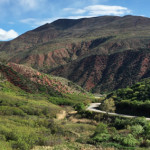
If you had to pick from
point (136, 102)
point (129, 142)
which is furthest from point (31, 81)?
point (129, 142)

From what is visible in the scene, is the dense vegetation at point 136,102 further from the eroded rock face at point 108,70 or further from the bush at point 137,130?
the eroded rock face at point 108,70

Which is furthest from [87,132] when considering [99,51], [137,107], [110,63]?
[99,51]

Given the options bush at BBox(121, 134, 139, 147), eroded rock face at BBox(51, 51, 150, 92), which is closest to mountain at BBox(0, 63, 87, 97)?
eroded rock face at BBox(51, 51, 150, 92)

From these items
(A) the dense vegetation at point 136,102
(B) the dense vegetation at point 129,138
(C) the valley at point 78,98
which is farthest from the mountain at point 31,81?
(B) the dense vegetation at point 129,138

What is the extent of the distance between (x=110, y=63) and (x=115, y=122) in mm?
82667

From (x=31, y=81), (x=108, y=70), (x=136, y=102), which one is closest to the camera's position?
(x=136, y=102)

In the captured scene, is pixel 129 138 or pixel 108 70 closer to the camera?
pixel 129 138

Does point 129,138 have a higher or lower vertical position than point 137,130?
higher

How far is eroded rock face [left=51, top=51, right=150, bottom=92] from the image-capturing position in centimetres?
8912

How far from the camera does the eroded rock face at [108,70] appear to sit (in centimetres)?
8912

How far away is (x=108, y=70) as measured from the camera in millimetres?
101688

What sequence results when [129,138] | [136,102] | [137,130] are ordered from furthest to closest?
1. [136,102]
2. [137,130]
3. [129,138]

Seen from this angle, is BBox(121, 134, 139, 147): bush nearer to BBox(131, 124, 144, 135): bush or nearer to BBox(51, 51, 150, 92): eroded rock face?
BBox(131, 124, 144, 135): bush

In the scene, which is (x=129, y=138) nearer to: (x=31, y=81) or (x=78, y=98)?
(x=78, y=98)
